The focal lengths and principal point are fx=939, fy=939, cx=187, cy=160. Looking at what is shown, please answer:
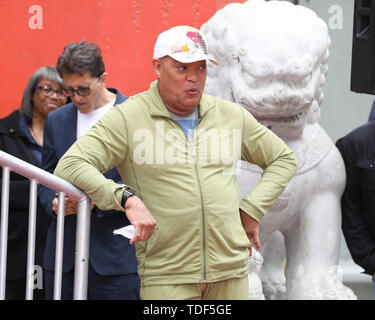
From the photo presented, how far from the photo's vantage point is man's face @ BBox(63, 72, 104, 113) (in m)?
4.22

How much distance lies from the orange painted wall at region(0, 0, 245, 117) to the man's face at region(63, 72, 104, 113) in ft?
6.14

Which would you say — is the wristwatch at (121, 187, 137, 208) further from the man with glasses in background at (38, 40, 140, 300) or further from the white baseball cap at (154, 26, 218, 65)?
the man with glasses in background at (38, 40, 140, 300)

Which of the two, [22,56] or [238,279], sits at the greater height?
[22,56]

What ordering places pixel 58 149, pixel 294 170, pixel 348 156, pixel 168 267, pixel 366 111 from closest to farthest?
pixel 168 267, pixel 294 170, pixel 58 149, pixel 348 156, pixel 366 111

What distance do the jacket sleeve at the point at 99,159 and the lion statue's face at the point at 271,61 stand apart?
937mm

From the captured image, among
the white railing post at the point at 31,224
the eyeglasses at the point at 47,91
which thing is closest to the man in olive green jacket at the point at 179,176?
the white railing post at the point at 31,224

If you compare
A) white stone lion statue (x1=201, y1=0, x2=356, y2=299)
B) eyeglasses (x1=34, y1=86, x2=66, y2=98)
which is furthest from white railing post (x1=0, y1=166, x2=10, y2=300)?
eyeglasses (x1=34, y1=86, x2=66, y2=98)

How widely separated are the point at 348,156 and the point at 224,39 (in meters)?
0.83

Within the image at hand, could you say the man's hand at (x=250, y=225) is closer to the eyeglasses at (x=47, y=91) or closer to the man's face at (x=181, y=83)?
the man's face at (x=181, y=83)

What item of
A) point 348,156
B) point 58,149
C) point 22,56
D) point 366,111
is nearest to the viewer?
point 58,149

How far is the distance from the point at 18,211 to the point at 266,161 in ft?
4.80
